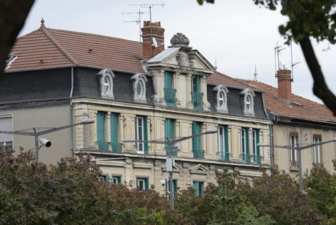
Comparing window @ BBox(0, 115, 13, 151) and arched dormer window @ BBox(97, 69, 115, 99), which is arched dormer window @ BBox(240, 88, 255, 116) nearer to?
arched dormer window @ BBox(97, 69, 115, 99)

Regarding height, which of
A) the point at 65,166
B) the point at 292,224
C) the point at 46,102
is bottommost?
the point at 292,224

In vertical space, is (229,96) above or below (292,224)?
above

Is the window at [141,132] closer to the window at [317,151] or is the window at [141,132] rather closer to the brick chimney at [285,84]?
the brick chimney at [285,84]

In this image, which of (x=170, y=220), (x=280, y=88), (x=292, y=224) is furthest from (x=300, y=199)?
(x=280, y=88)

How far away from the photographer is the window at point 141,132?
51.7m

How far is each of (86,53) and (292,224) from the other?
15960mm

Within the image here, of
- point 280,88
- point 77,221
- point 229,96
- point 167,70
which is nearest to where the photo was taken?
point 77,221

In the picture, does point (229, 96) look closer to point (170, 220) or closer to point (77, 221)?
point (170, 220)

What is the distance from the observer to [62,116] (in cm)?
4838

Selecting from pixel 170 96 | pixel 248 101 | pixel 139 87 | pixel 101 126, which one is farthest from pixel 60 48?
pixel 248 101

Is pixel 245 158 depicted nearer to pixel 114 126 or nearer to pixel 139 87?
pixel 139 87

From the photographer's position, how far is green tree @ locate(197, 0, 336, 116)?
8.83m

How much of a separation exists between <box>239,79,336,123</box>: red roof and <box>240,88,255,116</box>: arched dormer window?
93.5 inches

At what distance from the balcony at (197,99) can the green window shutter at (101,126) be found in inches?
312
